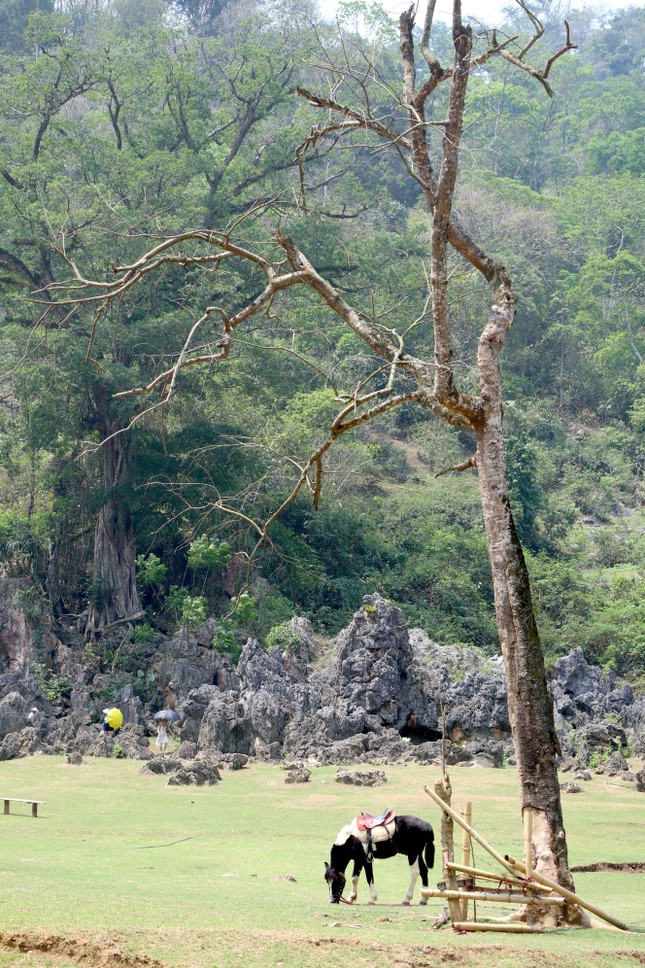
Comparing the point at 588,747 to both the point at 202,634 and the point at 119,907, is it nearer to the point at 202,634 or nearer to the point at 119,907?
the point at 202,634

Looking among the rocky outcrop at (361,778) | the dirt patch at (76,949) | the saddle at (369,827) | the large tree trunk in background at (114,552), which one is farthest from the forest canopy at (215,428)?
the dirt patch at (76,949)

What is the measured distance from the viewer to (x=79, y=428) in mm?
26938

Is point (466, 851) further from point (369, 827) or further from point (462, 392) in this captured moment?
point (462, 392)

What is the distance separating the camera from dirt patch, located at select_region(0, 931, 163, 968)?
19.2 feet

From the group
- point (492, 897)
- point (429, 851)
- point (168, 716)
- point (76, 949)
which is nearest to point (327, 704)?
point (168, 716)

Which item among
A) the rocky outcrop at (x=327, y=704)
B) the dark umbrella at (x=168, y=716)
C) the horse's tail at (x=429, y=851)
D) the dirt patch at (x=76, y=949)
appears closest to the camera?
the dirt patch at (x=76, y=949)

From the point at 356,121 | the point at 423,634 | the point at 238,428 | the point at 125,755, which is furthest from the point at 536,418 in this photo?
the point at 356,121

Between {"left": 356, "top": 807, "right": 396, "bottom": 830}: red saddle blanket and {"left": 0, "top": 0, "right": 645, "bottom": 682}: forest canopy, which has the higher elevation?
{"left": 0, "top": 0, "right": 645, "bottom": 682}: forest canopy

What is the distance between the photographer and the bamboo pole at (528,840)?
24.5 ft

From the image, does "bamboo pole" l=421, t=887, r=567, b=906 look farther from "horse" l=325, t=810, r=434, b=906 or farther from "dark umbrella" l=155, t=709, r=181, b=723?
"dark umbrella" l=155, t=709, r=181, b=723

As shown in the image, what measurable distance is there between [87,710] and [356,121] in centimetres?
1500

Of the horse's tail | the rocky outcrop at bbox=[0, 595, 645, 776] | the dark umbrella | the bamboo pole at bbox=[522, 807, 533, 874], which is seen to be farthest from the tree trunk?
the dark umbrella

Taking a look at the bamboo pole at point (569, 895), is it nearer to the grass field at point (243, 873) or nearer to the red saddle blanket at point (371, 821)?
the grass field at point (243, 873)

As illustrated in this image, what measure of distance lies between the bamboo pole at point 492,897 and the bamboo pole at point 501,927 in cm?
15
